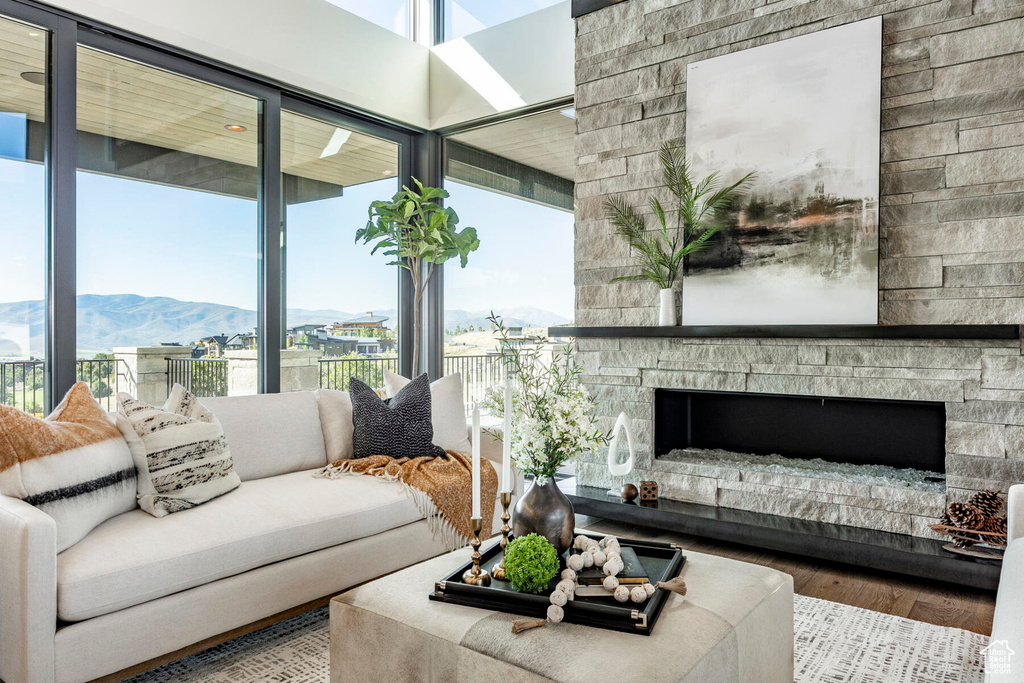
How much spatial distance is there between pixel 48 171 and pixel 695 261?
10.4 feet

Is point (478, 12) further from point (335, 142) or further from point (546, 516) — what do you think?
point (546, 516)

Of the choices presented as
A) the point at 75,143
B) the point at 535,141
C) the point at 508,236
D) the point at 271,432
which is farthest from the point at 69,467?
the point at 535,141

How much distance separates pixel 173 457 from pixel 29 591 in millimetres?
674

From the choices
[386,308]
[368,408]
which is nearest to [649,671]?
[368,408]

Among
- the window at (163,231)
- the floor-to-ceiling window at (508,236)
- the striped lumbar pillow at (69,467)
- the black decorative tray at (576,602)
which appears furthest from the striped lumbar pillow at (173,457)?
the floor-to-ceiling window at (508,236)

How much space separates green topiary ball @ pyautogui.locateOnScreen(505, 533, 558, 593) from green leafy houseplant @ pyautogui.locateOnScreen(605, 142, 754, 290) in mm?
2268

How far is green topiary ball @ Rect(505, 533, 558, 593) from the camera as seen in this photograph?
1.55 m

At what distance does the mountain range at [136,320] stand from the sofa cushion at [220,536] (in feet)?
4.53

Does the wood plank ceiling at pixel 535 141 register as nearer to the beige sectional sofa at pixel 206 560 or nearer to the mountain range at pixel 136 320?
the mountain range at pixel 136 320

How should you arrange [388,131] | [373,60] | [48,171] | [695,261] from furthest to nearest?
1. [388,131]
2. [373,60]
3. [695,261]
4. [48,171]

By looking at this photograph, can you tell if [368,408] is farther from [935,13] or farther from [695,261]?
[935,13]

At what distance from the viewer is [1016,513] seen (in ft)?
6.59

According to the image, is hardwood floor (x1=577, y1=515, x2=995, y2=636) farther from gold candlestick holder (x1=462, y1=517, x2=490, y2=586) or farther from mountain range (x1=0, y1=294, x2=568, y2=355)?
mountain range (x1=0, y1=294, x2=568, y2=355)

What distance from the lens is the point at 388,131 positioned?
5.08 m
